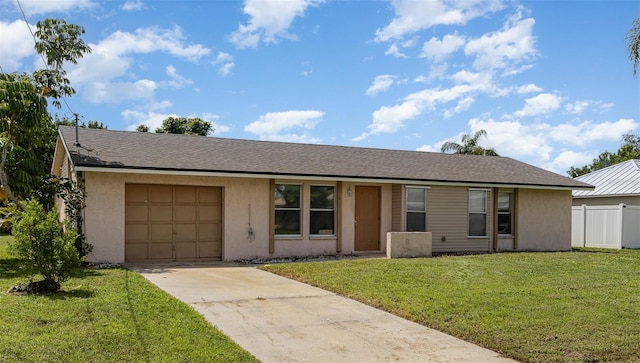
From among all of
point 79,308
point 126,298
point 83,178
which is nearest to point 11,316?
point 79,308

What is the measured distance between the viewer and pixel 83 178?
13789 millimetres

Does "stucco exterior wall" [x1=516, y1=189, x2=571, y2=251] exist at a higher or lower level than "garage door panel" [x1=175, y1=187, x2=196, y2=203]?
lower

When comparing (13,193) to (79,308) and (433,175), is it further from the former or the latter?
(433,175)

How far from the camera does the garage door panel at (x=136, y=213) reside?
48.0 ft

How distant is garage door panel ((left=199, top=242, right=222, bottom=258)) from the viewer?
1555 cm

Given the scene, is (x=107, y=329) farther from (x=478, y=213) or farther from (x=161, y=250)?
(x=478, y=213)

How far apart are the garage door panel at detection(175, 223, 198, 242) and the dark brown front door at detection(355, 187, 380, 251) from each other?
5251mm

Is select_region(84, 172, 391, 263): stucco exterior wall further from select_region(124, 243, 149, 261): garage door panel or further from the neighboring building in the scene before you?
the neighboring building

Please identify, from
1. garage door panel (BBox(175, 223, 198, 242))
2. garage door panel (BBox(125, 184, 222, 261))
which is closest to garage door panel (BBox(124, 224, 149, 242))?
garage door panel (BBox(125, 184, 222, 261))

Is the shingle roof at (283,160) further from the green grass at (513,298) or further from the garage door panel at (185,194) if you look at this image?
the green grass at (513,298)

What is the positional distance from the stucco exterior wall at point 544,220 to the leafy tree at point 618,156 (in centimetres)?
3676

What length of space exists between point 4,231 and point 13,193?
737 inches

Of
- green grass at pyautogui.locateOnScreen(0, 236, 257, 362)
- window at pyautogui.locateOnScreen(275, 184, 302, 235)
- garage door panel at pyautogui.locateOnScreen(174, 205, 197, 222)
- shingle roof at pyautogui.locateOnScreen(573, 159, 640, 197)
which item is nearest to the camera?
green grass at pyautogui.locateOnScreen(0, 236, 257, 362)

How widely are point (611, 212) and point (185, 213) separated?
1820cm
